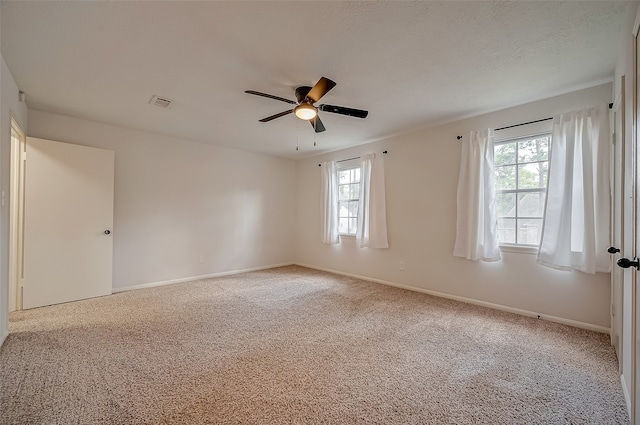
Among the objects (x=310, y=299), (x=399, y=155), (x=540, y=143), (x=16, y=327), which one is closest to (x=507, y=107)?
(x=540, y=143)

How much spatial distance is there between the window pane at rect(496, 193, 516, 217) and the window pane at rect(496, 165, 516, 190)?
99 millimetres

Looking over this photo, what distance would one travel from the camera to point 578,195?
2.68 metres

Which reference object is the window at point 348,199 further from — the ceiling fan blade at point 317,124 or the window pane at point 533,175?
the window pane at point 533,175

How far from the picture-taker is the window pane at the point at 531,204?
3.01 meters

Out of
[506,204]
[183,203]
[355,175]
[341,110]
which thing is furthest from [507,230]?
[183,203]

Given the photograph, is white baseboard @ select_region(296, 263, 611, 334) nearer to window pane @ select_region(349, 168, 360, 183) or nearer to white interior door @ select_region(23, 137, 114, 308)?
window pane @ select_region(349, 168, 360, 183)

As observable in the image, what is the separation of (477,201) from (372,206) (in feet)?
5.22

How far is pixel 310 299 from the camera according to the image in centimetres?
360

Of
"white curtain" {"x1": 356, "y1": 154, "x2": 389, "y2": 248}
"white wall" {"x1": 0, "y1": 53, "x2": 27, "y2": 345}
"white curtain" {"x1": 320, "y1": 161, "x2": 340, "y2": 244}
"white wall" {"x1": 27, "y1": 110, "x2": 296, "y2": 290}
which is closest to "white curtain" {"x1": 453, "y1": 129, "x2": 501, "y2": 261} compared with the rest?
"white curtain" {"x1": 356, "y1": 154, "x2": 389, "y2": 248}

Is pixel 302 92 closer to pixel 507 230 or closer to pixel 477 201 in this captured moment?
pixel 477 201

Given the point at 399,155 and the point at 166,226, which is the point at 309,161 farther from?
the point at 166,226

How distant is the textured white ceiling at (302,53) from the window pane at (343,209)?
2.17 m

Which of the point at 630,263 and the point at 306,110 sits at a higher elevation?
the point at 306,110

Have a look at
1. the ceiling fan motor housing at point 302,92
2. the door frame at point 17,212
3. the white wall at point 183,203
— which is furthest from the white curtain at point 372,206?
the door frame at point 17,212
